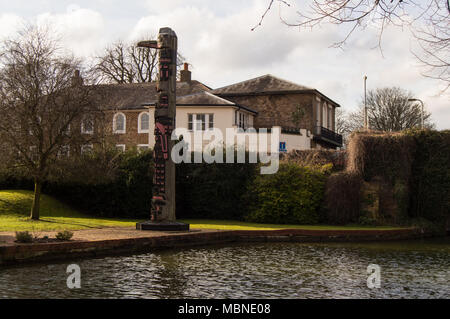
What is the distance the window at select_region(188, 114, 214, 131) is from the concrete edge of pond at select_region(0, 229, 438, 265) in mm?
16837

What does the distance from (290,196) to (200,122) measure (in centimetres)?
1316

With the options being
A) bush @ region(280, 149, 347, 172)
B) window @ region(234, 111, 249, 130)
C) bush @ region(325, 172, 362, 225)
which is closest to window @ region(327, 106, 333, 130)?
window @ region(234, 111, 249, 130)

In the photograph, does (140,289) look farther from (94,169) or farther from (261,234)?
(94,169)

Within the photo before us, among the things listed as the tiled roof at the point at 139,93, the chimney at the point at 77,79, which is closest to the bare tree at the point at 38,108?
the chimney at the point at 77,79

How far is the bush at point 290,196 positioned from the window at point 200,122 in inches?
467

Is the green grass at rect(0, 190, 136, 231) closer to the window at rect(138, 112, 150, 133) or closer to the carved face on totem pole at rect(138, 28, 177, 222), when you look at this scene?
the carved face on totem pole at rect(138, 28, 177, 222)

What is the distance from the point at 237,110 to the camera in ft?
118

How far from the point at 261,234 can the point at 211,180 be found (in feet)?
22.1

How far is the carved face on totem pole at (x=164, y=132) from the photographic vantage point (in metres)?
18.4

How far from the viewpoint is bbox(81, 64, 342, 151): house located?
114ft

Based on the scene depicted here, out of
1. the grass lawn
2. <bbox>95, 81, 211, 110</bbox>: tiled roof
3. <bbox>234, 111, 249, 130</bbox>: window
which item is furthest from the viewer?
<bbox>95, 81, 211, 110</bbox>: tiled roof

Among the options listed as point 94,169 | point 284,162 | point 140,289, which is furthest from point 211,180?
point 140,289

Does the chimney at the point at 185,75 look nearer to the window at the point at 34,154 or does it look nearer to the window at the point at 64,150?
the window at the point at 64,150
